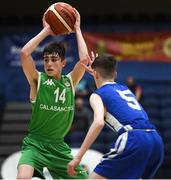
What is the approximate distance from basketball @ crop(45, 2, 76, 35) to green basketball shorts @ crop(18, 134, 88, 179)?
1.16 meters

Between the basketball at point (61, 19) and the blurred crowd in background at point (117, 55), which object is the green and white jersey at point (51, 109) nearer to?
the basketball at point (61, 19)

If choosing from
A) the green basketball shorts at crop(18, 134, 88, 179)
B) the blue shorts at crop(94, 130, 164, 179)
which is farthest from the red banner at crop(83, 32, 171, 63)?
the blue shorts at crop(94, 130, 164, 179)

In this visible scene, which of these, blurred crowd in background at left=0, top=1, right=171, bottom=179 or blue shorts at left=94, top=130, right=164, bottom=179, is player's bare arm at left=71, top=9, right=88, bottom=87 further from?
blurred crowd in background at left=0, top=1, right=171, bottom=179

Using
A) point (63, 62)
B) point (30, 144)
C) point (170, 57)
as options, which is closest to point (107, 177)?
point (30, 144)

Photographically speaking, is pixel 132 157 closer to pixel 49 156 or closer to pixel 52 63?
pixel 49 156

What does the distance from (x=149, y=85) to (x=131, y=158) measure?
33.8ft

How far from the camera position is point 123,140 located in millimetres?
4473

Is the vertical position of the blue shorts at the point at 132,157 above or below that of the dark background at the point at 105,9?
below

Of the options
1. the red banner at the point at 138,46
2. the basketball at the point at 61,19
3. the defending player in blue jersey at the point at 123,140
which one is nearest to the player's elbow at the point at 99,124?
the defending player in blue jersey at the point at 123,140

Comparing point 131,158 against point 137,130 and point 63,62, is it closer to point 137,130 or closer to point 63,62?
point 137,130

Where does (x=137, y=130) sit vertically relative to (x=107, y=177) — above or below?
above

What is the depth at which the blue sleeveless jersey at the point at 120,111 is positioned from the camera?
456cm

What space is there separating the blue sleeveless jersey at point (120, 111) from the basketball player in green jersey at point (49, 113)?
1.05 metres

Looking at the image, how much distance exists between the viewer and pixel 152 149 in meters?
4.46
